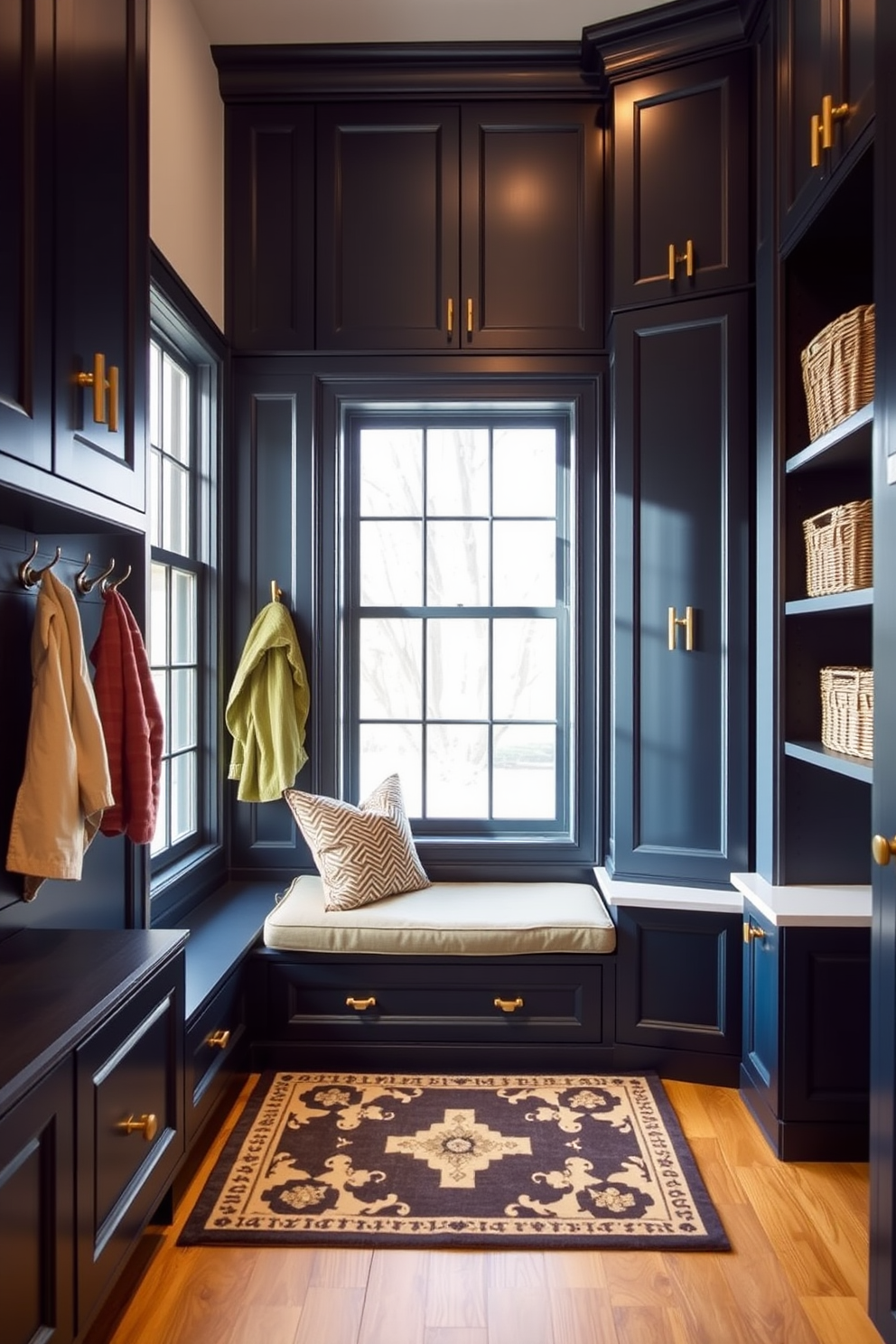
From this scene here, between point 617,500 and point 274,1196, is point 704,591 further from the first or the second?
point 274,1196

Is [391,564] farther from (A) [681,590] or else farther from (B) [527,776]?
(A) [681,590]

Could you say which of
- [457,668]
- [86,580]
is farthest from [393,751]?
[86,580]

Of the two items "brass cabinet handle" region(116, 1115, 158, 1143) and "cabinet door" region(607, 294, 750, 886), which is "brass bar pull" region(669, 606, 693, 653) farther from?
"brass cabinet handle" region(116, 1115, 158, 1143)

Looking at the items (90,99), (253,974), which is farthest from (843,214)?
(253,974)

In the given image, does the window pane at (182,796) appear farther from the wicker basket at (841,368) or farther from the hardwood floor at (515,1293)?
the wicker basket at (841,368)

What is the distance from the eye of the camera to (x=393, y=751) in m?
3.46

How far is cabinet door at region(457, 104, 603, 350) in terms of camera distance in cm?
324

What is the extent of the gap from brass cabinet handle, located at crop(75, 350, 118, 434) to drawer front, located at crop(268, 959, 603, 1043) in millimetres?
1744

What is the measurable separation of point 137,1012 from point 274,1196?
737mm

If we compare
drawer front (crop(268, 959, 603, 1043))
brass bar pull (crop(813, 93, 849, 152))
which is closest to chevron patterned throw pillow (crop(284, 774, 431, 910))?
drawer front (crop(268, 959, 603, 1043))

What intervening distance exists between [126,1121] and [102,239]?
175 cm

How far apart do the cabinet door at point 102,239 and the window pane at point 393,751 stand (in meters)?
1.60

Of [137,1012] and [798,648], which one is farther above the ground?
[798,648]

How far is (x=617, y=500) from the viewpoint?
3006mm
